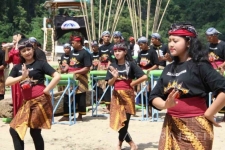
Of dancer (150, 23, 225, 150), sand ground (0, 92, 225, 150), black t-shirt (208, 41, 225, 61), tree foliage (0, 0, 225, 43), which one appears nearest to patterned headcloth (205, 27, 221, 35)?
black t-shirt (208, 41, 225, 61)

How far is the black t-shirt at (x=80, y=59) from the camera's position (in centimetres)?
823

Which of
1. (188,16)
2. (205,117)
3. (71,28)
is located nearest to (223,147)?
(205,117)

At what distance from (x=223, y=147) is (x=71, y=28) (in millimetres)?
16176

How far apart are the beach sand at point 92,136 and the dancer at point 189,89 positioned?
9.60 feet

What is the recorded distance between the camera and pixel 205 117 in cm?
333

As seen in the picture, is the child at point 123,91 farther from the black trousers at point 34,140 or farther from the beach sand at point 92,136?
the black trousers at point 34,140

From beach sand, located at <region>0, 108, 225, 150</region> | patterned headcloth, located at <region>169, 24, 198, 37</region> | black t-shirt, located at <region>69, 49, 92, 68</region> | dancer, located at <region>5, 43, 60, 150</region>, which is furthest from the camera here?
black t-shirt, located at <region>69, 49, 92, 68</region>

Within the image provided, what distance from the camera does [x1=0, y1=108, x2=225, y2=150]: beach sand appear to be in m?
6.43

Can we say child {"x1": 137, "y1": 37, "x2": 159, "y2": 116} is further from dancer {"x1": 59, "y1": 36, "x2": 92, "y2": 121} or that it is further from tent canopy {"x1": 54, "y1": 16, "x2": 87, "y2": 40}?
tent canopy {"x1": 54, "y1": 16, "x2": 87, "y2": 40}

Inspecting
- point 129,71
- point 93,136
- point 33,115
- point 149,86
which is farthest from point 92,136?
point 33,115

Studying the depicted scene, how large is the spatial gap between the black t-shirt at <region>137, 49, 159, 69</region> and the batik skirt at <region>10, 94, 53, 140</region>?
3768mm

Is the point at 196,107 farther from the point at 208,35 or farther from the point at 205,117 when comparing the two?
the point at 208,35

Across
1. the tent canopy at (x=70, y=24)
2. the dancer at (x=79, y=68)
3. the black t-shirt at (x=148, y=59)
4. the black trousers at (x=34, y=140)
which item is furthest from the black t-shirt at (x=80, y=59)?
the tent canopy at (x=70, y=24)

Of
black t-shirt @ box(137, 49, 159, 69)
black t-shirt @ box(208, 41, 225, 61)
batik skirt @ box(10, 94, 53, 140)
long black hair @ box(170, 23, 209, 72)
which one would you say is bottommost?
batik skirt @ box(10, 94, 53, 140)
